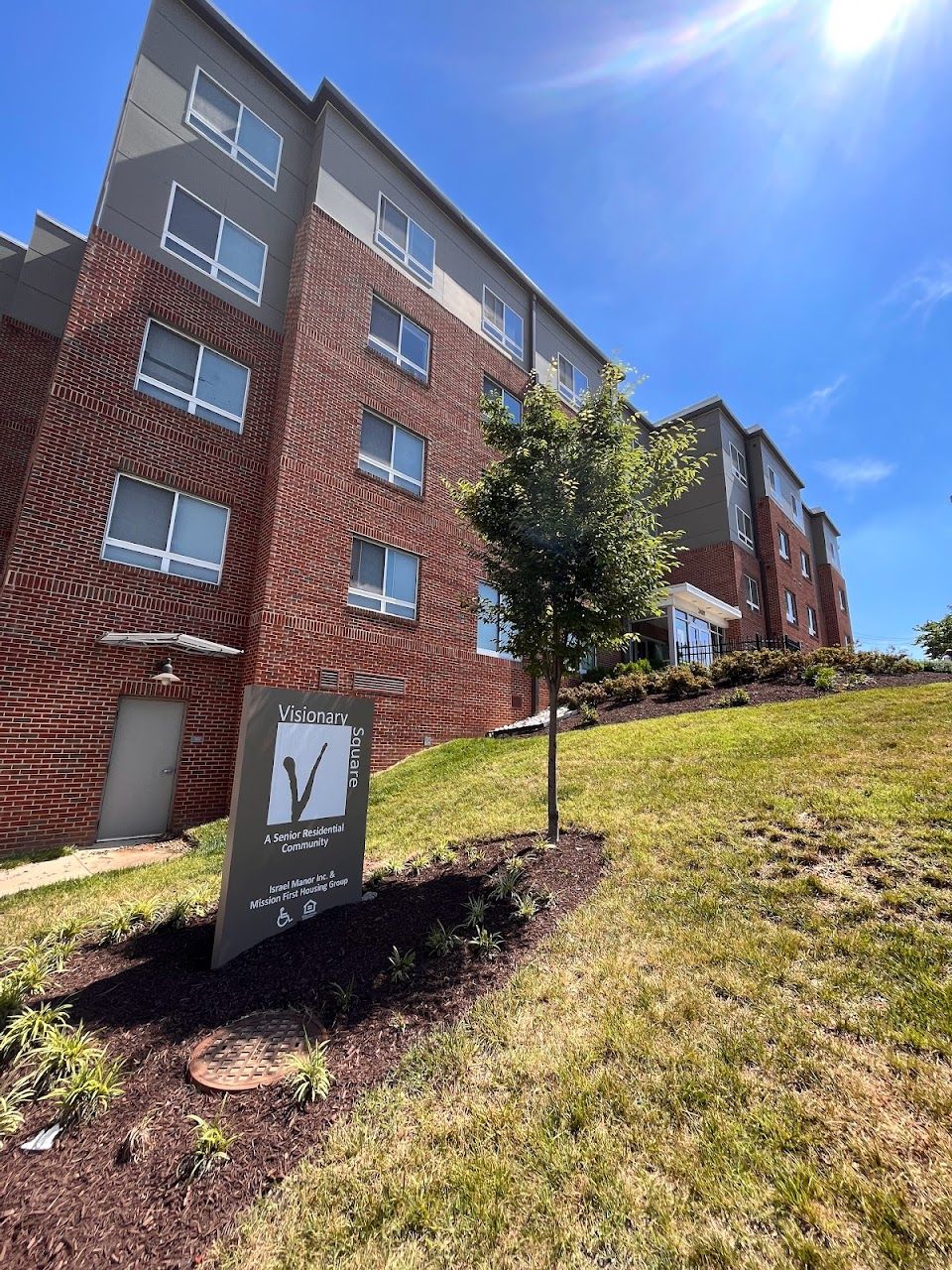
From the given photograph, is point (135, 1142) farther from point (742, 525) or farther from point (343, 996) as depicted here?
point (742, 525)

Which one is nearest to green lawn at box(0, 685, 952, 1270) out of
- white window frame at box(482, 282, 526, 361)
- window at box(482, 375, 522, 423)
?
window at box(482, 375, 522, 423)

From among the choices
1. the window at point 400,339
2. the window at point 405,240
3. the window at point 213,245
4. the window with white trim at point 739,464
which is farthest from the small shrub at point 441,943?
the window with white trim at point 739,464

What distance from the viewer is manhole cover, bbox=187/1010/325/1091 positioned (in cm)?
299

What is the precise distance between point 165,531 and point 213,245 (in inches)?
260

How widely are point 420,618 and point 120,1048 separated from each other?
10751 mm

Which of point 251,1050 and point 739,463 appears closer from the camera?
point 251,1050

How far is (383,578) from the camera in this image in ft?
43.0

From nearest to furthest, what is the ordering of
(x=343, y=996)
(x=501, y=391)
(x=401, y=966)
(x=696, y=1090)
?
(x=696, y=1090)
(x=343, y=996)
(x=401, y=966)
(x=501, y=391)

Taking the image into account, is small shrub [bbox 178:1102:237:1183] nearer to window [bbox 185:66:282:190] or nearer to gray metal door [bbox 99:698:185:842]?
gray metal door [bbox 99:698:185:842]

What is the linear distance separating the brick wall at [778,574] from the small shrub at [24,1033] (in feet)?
84.3

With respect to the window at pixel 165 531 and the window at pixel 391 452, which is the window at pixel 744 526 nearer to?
the window at pixel 391 452

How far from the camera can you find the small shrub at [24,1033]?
321 cm

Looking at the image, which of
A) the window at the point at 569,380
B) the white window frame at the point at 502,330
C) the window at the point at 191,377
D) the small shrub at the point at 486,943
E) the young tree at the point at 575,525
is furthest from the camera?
the window at the point at 569,380

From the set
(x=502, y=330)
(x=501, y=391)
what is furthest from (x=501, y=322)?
(x=501, y=391)
